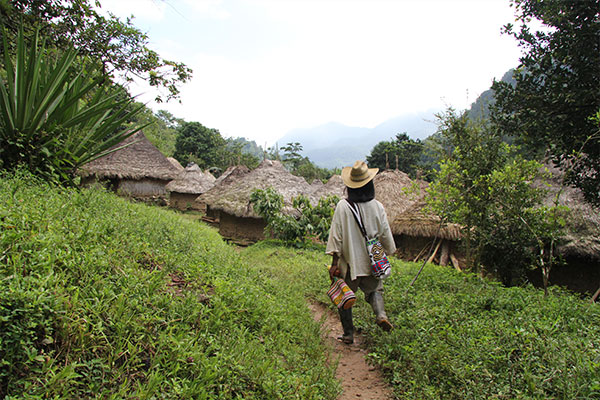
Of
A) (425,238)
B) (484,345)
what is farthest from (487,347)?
(425,238)

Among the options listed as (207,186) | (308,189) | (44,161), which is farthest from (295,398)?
(207,186)

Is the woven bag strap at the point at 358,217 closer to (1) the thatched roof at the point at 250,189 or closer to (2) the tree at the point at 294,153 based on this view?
(1) the thatched roof at the point at 250,189

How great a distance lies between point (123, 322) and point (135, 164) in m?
20.3

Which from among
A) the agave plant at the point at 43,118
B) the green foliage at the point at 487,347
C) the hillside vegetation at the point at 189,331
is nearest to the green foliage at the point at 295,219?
the green foliage at the point at 487,347

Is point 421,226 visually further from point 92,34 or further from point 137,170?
point 137,170

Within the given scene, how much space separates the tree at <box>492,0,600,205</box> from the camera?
548cm

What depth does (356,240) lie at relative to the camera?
13.3 ft

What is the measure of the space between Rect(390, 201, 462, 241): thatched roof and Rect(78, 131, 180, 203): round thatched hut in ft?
46.6

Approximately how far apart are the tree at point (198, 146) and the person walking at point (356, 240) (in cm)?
3877

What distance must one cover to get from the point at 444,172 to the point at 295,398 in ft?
17.0

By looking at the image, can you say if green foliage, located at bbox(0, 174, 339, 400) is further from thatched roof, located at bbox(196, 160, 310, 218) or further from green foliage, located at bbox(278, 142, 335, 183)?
green foliage, located at bbox(278, 142, 335, 183)

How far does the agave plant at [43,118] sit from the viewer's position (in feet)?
12.9

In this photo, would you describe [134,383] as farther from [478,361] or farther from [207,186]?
[207,186]

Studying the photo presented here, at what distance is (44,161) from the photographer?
170 inches
